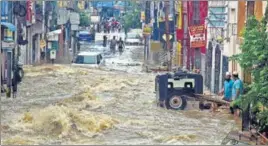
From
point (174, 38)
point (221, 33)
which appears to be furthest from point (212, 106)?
point (174, 38)

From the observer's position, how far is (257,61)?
1563cm

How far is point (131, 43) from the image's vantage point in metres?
69.2

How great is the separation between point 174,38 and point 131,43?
21482mm

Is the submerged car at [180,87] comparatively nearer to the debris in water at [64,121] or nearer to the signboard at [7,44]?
the debris in water at [64,121]

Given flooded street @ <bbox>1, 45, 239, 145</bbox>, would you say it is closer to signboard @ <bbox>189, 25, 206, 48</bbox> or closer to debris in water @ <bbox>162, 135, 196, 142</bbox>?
debris in water @ <bbox>162, 135, 196, 142</bbox>

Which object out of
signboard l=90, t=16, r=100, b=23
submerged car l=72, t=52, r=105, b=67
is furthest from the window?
signboard l=90, t=16, r=100, b=23

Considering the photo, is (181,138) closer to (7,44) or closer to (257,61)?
(257,61)

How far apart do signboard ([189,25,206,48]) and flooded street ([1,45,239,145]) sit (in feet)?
14.8

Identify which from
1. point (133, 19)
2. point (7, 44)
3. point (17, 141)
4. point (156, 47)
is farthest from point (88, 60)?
point (133, 19)

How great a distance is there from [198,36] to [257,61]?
1892 cm

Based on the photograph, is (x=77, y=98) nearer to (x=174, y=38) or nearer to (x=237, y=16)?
(x=237, y=16)

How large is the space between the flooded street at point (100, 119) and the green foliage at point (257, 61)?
2100 millimetres

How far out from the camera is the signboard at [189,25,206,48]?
1346 inches

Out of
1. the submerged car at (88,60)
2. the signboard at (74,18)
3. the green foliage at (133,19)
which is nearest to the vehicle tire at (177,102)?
the submerged car at (88,60)
